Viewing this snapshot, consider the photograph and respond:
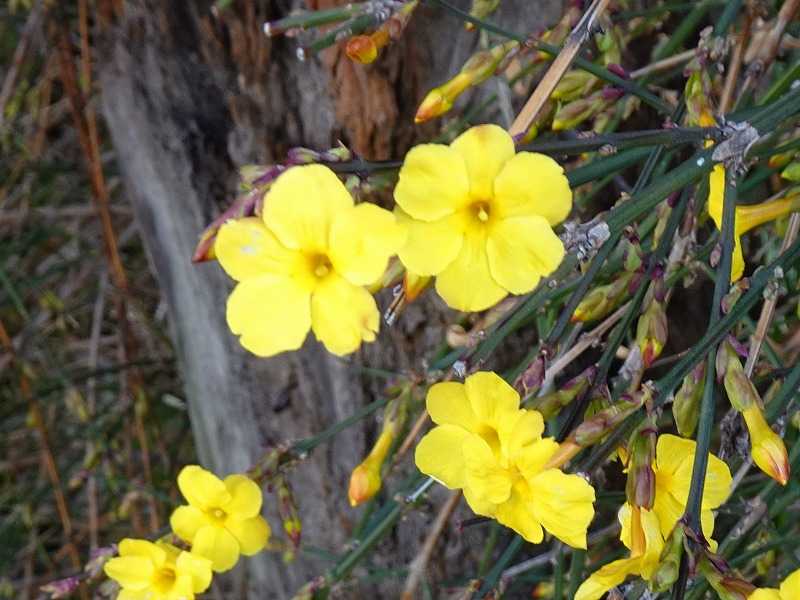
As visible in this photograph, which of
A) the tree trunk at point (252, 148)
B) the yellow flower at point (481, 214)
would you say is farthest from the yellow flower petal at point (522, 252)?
the tree trunk at point (252, 148)

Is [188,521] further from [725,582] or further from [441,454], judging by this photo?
[725,582]

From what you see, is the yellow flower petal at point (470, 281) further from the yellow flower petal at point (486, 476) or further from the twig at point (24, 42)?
the twig at point (24, 42)

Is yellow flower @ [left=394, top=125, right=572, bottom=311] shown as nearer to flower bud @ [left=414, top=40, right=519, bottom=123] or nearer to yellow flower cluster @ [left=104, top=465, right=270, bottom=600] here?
flower bud @ [left=414, top=40, right=519, bottom=123]

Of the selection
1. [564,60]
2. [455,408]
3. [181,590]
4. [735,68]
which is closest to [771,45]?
[735,68]

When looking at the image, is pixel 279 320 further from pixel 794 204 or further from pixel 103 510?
pixel 103 510

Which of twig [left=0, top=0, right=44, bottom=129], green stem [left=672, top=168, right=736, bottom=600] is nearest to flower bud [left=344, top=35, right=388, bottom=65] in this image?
green stem [left=672, top=168, right=736, bottom=600]

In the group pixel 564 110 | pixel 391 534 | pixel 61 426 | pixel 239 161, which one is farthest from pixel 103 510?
pixel 564 110
